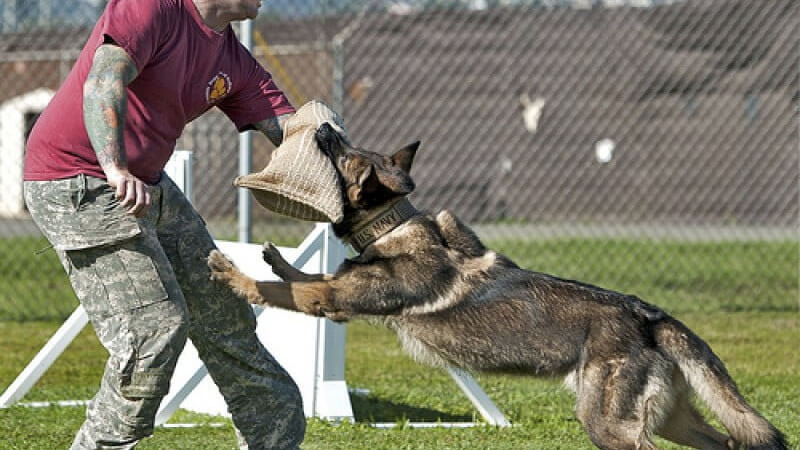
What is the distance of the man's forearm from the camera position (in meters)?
3.40

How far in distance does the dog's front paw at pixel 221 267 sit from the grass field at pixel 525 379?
42.8 inches

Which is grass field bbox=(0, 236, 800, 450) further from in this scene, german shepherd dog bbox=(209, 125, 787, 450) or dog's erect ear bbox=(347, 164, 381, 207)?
dog's erect ear bbox=(347, 164, 381, 207)

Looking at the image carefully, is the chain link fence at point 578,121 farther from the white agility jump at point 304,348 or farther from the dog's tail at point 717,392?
the dog's tail at point 717,392

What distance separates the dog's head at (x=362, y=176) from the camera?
13.4 ft

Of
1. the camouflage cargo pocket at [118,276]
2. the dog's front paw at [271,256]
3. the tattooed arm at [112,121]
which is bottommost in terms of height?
the dog's front paw at [271,256]

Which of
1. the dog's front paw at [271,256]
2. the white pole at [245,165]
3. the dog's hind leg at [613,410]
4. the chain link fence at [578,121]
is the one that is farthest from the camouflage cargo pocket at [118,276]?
the chain link fence at [578,121]

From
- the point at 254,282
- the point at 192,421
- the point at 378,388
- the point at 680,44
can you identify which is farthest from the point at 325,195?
the point at 680,44

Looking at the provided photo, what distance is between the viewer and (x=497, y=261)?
166 inches

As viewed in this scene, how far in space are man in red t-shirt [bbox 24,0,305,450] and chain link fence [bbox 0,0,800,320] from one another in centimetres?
640

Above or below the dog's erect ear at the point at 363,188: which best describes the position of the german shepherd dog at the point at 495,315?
below

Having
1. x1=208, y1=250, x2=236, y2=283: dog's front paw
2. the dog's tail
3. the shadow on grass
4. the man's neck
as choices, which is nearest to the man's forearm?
the man's neck

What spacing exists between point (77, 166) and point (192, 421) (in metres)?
2.23

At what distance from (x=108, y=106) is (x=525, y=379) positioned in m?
1.78

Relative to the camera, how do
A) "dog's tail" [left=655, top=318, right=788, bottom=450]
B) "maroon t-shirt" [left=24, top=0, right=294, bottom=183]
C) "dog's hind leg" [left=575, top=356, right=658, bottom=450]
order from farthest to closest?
"dog's tail" [left=655, top=318, right=788, bottom=450]
"dog's hind leg" [left=575, top=356, right=658, bottom=450]
"maroon t-shirt" [left=24, top=0, right=294, bottom=183]
